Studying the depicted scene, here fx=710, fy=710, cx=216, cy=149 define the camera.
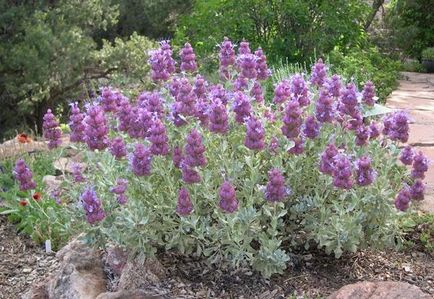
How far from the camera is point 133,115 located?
3186 millimetres

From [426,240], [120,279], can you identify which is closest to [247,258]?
[120,279]

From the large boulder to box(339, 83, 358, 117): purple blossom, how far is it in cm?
80

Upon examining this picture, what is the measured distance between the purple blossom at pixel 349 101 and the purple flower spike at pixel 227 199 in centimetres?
75

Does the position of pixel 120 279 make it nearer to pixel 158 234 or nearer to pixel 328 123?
pixel 158 234

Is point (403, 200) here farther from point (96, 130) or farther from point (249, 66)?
point (96, 130)

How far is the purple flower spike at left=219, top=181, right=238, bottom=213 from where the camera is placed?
9.18 feet

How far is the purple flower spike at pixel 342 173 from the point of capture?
2.93 m

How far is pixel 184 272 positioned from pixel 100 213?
0.57 m

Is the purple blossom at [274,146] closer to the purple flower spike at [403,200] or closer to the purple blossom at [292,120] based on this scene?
the purple blossom at [292,120]

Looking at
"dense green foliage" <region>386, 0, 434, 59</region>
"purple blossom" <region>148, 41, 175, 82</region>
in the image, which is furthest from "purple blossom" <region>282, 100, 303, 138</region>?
"dense green foliage" <region>386, 0, 434, 59</region>

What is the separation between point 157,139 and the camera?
2945 mm

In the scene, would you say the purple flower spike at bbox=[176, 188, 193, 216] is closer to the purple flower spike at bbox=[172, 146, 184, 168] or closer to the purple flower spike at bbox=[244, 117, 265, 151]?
the purple flower spike at bbox=[172, 146, 184, 168]

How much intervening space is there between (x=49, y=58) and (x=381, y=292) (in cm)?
735

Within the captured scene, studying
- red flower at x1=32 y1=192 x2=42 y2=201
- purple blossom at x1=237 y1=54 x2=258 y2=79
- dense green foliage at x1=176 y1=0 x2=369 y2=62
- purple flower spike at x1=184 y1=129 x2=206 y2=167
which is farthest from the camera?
dense green foliage at x1=176 y1=0 x2=369 y2=62
